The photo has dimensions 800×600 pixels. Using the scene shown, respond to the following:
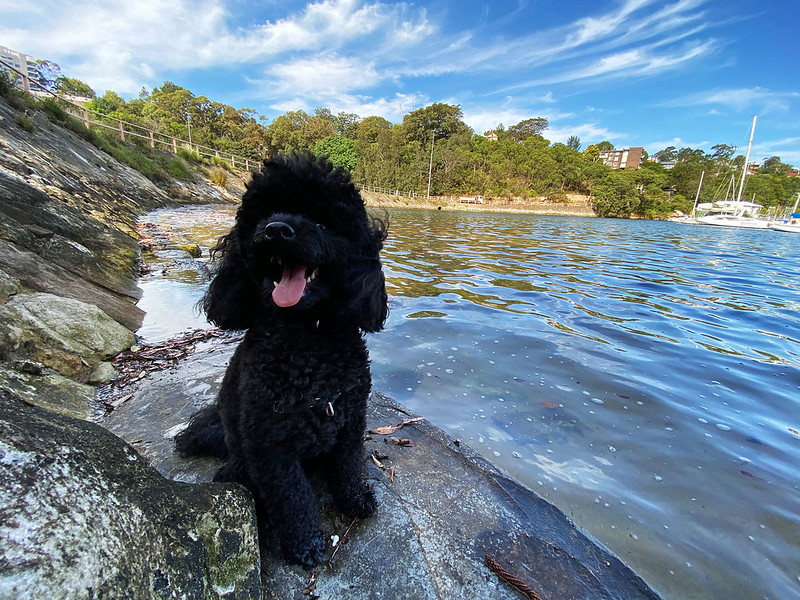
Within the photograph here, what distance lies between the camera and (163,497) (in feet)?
3.91

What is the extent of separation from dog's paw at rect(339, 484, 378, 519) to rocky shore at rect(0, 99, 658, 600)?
1.7 inches

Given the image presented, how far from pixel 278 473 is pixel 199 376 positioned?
6.56 feet

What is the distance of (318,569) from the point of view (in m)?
1.58

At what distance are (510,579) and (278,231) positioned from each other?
1.79 metres

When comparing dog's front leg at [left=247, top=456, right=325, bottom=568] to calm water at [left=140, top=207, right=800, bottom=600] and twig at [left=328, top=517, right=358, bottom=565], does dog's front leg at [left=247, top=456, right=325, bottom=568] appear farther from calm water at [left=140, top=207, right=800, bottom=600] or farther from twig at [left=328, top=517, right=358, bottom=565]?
calm water at [left=140, top=207, right=800, bottom=600]

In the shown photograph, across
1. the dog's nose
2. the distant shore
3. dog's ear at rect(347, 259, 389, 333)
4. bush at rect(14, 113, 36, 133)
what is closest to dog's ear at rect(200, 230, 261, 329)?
the dog's nose

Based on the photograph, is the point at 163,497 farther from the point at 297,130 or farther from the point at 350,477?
the point at 297,130

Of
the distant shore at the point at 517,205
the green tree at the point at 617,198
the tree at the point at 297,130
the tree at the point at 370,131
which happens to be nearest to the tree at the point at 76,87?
the tree at the point at 297,130

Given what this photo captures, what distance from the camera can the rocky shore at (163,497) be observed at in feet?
2.78

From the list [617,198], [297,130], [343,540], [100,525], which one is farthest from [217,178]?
[617,198]

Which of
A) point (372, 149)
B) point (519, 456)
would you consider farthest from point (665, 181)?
point (519, 456)

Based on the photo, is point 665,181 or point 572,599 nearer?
point 572,599

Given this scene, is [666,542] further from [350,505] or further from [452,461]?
[350,505]

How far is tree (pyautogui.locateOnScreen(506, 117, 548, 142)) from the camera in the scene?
9138 cm
